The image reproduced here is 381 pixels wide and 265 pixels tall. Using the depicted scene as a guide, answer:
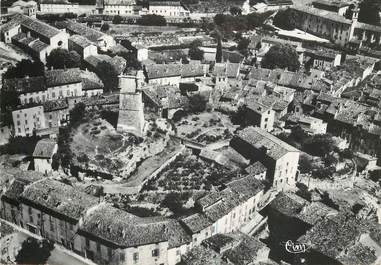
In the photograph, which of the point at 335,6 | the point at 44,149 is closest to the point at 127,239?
the point at 44,149

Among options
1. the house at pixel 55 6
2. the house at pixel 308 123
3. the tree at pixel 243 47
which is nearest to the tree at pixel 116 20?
the house at pixel 55 6

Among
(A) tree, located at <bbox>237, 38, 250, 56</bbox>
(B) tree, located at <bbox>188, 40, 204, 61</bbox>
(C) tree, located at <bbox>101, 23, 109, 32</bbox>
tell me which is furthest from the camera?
(A) tree, located at <bbox>237, 38, 250, 56</bbox>

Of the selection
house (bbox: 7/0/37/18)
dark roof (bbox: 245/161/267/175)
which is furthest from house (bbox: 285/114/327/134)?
house (bbox: 7/0/37/18)

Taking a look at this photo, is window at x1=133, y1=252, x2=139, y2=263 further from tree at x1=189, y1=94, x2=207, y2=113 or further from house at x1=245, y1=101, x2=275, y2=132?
tree at x1=189, y1=94, x2=207, y2=113

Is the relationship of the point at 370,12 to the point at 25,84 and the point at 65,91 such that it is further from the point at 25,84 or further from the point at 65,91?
the point at 25,84

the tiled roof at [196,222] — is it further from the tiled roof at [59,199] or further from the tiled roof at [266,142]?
the tiled roof at [266,142]

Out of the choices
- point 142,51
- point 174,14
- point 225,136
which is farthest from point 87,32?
point 225,136

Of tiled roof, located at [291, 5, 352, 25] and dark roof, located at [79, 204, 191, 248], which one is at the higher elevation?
tiled roof, located at [291, 5, 352, 25]

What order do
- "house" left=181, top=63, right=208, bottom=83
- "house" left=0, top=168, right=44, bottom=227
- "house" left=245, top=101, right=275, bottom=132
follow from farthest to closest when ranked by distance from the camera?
"house" left=181, top=63, right=208, bottom=83, "house" left=245, top=101, right=275, bottom=132, "house" left=0, top=168, right=44, bottom=227
